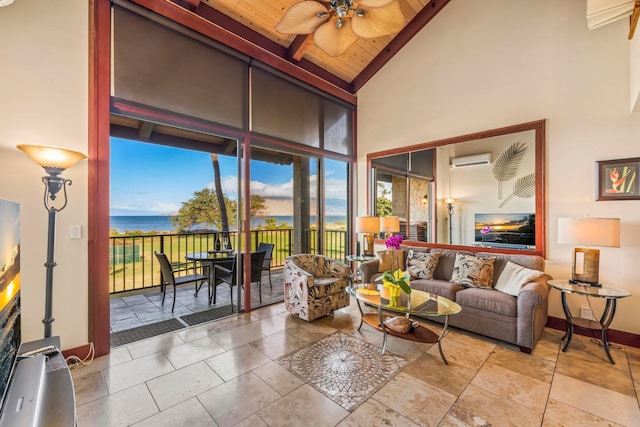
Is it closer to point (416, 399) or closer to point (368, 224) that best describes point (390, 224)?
point (368, 224)

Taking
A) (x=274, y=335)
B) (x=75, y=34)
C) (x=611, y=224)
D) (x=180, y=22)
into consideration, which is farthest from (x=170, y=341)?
(x=611, y=224)

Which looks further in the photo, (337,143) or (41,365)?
(337,143)

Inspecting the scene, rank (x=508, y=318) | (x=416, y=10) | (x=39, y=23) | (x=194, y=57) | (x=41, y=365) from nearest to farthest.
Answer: (x=41, y=365), (x=39, y=23), (x=508, y=318), (x=194, y=57), (x=416, y=10)

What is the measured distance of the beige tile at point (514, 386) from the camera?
2.02m

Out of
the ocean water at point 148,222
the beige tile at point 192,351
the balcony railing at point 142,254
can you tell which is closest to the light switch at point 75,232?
the beige tile at point 192,351

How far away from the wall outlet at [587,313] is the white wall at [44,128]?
17.0 ft

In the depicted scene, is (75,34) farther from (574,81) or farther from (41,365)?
(574,81)

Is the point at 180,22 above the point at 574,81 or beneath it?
above

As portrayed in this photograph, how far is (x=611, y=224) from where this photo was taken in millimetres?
2637

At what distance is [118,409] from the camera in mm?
1911

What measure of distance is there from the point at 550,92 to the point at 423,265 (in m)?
2.63

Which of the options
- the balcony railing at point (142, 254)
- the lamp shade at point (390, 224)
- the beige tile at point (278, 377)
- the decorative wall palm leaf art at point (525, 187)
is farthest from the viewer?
the balcony railing at point (142, 254)

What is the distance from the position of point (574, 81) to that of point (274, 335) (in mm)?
4475

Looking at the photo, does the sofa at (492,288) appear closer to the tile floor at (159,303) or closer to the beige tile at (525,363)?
the beige tile at (525,363)
